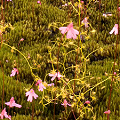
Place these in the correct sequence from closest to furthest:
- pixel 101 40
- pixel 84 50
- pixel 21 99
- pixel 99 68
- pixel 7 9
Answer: pixel 21 99, pixel 99 68, pixel 84 50, pixel 101 40, pixel 7 9

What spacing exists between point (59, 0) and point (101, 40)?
2229mm

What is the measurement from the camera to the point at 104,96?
2955mm

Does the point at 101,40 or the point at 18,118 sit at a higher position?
the point at 101,40

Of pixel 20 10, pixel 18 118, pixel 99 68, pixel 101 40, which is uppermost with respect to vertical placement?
pixel 20 10

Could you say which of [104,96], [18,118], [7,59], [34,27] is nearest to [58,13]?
[34,27]

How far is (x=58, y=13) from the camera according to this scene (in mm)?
5371

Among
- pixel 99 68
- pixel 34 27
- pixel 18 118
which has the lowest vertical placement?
pixel 18 118

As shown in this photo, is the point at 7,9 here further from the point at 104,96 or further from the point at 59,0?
the point at 104,96

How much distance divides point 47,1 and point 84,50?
2.47 metres

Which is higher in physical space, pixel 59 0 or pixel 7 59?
pixel 59 0

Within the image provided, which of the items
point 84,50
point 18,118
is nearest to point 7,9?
point 84,50

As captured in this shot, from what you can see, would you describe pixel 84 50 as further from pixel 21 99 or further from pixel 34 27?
pixel 21 99

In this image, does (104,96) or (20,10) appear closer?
(104,96)

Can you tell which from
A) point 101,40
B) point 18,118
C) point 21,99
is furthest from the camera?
point 101,40
